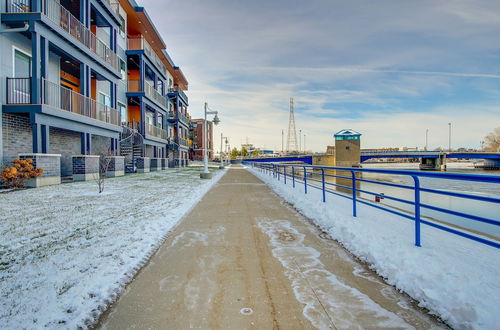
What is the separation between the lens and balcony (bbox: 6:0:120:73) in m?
12.2

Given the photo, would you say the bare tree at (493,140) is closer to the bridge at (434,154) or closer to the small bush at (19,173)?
the bridge at (434,154)

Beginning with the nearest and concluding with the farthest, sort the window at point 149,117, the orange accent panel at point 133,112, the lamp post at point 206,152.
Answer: the lamp post at point 206,152 < the orange accent panel at point 133,112 < the window at point 149,117

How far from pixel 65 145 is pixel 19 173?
577 cm

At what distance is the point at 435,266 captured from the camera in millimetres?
3209

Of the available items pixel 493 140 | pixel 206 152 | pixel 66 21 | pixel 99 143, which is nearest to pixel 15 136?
pixel 66 21

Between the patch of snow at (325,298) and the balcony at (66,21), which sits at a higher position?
the balcony at (66,21)

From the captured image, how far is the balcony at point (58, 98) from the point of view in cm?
1162

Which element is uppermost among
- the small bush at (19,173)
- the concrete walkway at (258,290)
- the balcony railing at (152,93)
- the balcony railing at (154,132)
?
the balcony railing at (152,93)

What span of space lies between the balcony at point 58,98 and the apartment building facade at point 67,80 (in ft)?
0.11

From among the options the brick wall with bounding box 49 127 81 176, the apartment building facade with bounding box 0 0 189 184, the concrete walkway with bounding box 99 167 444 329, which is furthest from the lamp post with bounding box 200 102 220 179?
the concrete walkway with bounding box 99 167 444 329

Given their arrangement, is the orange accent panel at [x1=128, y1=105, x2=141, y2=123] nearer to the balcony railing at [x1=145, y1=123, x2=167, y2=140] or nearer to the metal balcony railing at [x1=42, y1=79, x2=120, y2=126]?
the balcony railing at [x1=145, y1=123, x2=167, y2=140]

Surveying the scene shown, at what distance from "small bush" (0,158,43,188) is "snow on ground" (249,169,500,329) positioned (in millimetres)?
12060

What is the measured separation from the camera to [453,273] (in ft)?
9.82

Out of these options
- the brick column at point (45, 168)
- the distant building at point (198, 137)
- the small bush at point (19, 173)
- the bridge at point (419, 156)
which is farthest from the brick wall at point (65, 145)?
the distant building at point (198, 137)
